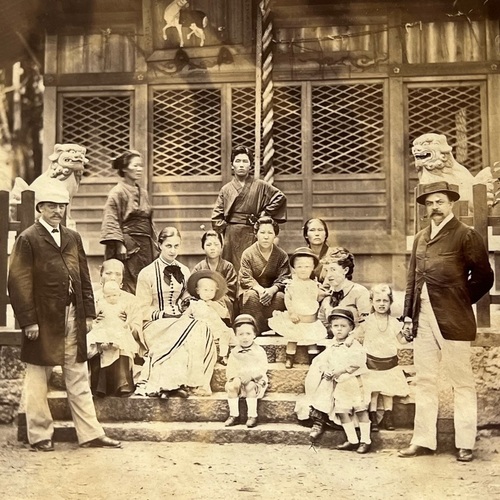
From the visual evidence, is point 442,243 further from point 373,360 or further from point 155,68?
point 155,68

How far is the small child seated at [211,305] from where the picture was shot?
2.89 meters

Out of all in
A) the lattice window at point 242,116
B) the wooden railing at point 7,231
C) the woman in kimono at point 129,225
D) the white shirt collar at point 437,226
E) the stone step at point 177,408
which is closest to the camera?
the white shirt collar at point 437,226

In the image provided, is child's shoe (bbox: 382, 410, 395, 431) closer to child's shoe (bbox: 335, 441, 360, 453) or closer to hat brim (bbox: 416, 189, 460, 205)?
child's shoe (bbox: 335, 441, 360, 453)

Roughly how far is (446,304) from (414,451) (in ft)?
1.87

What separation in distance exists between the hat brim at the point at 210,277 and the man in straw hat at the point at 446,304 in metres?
0.87

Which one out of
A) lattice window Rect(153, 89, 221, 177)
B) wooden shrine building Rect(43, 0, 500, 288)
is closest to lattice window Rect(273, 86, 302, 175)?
wooden shrine building Rect(43, 0, 500, 288)

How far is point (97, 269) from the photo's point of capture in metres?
4.23

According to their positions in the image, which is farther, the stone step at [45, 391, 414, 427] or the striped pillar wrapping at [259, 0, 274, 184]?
the striped pillar wrapping at [259, 0, 274, 184]

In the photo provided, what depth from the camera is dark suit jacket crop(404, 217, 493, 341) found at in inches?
102

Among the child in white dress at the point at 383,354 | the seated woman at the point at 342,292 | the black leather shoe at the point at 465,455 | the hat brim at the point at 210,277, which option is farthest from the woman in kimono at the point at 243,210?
the black leather shoe at the point at 465,455

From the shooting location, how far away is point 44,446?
8.81ft

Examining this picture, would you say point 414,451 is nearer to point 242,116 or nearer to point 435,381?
point 435,381

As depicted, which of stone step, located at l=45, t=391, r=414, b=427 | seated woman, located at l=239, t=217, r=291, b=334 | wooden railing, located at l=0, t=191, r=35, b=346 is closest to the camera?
stone step, located at l=45, t=391, r=414, b=427

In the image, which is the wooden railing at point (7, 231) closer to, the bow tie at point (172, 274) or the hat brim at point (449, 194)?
the bow tie at point (172, 274)
